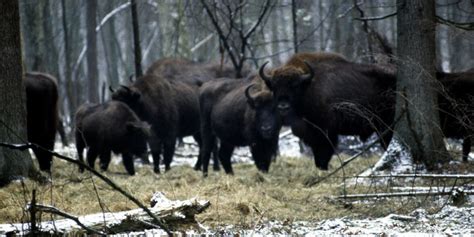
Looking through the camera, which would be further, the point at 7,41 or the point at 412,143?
the point at 412,143

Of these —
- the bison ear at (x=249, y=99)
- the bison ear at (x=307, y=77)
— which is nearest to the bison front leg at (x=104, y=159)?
the bison ear at (x=249, y=99)

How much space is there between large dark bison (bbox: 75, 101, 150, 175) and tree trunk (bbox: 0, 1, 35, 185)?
15.9 feet

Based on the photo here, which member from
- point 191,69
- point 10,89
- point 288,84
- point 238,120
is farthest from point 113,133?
point 191,69

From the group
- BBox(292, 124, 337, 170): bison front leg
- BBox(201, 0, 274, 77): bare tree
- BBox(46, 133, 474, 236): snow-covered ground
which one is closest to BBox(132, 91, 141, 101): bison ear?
BBox(201, 0, 274, 77): bare tree

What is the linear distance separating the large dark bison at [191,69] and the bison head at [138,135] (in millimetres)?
5362

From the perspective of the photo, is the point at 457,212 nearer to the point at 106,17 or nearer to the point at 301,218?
the point at 301,218

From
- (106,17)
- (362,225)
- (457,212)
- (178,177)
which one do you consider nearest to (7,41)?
(178,177)

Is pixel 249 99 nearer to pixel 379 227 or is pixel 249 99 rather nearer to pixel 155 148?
pixel 155 148

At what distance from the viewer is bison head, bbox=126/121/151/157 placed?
15.9 meters

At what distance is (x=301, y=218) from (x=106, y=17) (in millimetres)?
32925

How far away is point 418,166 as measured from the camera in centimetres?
1111

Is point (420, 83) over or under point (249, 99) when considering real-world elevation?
over

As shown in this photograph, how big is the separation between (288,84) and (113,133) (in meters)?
3.67

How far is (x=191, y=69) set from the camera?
22125 mm
